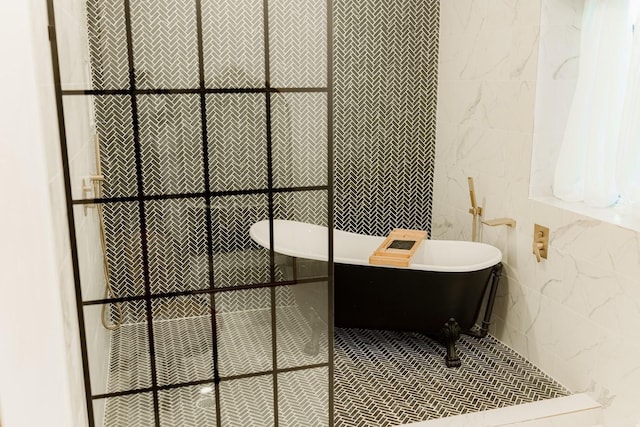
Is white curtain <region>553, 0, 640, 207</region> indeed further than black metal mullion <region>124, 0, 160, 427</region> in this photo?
Yes

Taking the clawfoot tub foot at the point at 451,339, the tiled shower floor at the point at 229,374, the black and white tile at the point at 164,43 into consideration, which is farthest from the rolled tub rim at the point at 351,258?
the black and white tile at the point at 164,43

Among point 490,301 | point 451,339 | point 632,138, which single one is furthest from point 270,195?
point 490,301

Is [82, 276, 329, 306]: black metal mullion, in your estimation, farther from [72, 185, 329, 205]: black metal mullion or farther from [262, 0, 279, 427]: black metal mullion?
[72, 185, 329, 205]: black metal mullion

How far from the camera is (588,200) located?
307cm

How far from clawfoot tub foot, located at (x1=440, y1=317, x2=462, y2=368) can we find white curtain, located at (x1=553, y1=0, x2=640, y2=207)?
2.98 ft

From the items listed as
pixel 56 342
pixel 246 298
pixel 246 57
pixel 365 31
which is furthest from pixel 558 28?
pixel 56 342

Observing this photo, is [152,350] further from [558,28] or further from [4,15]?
[558,28]

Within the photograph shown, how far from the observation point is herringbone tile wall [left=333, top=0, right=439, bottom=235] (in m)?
4.09

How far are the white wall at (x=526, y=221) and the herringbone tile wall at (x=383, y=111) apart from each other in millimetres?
131

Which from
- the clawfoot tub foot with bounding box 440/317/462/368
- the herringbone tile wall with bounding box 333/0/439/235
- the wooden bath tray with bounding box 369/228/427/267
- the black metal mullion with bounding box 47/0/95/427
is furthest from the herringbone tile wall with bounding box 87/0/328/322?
the herringbone tile wall with bounding box 333/0/439/235

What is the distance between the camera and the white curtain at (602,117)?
2.86 m

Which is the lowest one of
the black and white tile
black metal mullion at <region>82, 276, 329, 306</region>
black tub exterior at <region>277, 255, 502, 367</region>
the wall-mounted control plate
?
black tub exterior at <region>277, 255, 502, 367</region>

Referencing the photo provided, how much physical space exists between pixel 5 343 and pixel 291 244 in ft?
3.13

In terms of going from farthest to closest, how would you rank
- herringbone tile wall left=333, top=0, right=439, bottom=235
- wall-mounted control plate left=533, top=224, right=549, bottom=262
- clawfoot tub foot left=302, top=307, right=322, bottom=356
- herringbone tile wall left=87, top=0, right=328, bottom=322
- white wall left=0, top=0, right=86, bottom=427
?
herringbone tile wall left=333, top=0, right=439, bottom=235
wall-mounted control plate left=533, top=224, right=549, bottom=262
clawfoot tub foot left=302, top=307, right=322, bottom=356
herringbone tile wall left=87, top=0, right=328, bottom=322
white wall left=0, top=0, right=86, bottom=427
